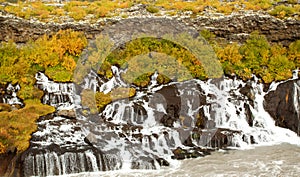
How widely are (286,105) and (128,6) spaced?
15.0 m

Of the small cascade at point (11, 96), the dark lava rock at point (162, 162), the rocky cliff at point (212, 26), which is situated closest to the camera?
the dark lava rock at point (162, 162)

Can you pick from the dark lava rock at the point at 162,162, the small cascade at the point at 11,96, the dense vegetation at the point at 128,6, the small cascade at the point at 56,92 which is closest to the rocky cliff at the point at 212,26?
the dense vegetation at the point at 128,6

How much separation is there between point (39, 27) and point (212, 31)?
39.7 ft

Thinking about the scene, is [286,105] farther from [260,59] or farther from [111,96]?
[111,96]

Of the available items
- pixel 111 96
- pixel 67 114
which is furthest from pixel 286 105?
pixel 67 114

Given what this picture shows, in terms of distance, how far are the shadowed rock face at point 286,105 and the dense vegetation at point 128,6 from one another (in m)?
7.31

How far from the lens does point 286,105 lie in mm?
16531

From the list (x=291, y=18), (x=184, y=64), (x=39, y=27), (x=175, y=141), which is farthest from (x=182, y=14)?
(x=175, y=141)

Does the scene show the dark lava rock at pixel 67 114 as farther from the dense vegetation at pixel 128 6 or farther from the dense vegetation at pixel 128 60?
the dense vegetation at pixel 128 6

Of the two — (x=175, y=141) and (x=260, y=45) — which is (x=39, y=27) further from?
(x=260, y=45)

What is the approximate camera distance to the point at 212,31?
2255 centimetres

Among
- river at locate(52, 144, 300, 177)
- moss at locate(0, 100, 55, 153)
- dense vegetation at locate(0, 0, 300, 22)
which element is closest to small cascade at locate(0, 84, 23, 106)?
moss at locate(0, 100, 55, 153)

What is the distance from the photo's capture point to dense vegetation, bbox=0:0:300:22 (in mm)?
22797

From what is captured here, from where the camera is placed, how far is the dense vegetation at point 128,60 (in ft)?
58.5
